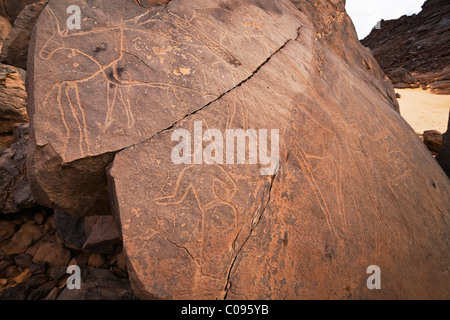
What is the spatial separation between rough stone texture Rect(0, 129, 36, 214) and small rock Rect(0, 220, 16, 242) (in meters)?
0.13

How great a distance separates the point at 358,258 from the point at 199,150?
4.41ft

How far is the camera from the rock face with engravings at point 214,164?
117 centimetres

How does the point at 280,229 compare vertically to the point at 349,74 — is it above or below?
below

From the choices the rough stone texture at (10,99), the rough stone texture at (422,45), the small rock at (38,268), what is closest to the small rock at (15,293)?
the small rock at (38,268)

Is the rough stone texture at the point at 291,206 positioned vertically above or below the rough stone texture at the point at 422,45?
below

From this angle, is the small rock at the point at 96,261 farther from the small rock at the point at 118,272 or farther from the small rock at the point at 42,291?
the small rock at the point at 42,291

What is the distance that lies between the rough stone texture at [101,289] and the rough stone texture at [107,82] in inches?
26.7

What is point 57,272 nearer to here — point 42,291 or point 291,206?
point 42,291

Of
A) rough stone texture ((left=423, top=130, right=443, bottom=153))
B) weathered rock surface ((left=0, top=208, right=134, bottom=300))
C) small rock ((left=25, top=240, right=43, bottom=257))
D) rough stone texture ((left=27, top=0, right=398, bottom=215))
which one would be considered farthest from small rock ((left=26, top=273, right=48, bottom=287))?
rough stone texture ((left=423, top=130, right=443, bottom=153))

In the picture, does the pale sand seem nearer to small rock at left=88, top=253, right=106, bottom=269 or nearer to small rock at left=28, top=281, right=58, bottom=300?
small rock at left=88, top=253, right=106, bottom=269

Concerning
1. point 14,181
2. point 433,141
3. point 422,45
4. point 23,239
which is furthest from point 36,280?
point 422,45

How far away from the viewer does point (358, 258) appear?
1415 mm
